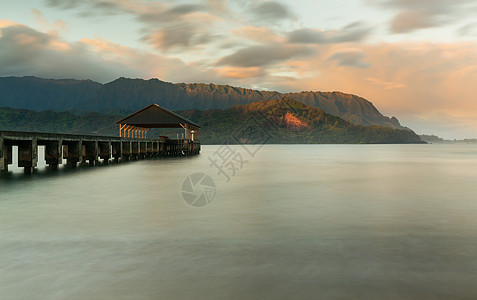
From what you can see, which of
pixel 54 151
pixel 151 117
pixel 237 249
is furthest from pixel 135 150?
pixel 237 249

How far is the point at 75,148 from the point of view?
3609 cm

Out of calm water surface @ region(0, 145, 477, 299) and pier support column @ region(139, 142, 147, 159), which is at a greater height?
pier support column @ region(139, 142, 147, 159)

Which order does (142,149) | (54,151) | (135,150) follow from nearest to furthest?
(54,151), (135,150), (142,149)

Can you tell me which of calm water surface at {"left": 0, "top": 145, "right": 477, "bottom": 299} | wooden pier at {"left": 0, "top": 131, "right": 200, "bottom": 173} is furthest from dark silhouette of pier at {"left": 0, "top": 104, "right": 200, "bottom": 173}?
calm water surface at {"left": 0, "top": 145, "right": 477, "bottom": 299}

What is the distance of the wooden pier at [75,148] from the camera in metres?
27.6

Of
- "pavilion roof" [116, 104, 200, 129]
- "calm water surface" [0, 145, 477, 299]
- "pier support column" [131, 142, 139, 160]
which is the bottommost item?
"calm water surface" [0, 145, 477, 299]

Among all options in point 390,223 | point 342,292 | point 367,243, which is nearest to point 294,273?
point 342,292

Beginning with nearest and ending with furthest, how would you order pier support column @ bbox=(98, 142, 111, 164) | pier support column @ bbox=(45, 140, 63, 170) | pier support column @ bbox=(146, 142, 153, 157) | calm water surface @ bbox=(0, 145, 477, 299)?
calm water surface @ bbox=(0, 145, 477, 299), pier support column @ bbox=(45, 140, 63, 170), pier support column @ bbox=(98, 142, 111, 164), pier support column @ bbox=(146, 142, 153, 157)

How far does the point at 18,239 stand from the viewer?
8898mm

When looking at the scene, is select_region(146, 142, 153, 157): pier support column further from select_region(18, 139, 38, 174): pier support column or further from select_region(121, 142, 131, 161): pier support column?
select_region(18, 139, 38, 174): pier support column

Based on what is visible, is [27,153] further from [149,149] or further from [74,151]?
[149,149]

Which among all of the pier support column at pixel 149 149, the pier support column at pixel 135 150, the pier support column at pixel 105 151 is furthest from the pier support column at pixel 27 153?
the pier support column at pixel 149 149

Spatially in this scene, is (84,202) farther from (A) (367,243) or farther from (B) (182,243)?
(A) (367,243)

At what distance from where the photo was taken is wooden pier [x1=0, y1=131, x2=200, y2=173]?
27.6m
